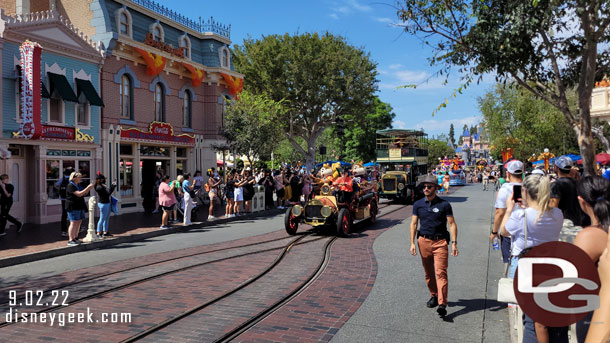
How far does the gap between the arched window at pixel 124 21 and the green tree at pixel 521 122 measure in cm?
2657

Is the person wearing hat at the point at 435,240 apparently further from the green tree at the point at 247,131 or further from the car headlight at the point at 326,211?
the green tree at the point at 247,131

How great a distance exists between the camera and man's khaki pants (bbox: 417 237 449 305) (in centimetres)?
543

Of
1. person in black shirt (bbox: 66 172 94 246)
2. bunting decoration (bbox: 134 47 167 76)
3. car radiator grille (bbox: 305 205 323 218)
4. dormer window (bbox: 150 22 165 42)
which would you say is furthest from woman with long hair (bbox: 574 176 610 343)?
dormer window (bbox: 150 22 165 42)

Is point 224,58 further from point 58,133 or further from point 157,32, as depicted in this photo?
point 58,133

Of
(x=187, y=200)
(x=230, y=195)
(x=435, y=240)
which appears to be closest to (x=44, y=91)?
(x=187, y=200)

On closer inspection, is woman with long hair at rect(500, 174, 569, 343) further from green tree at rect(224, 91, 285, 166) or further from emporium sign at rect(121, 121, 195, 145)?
green tree at rect(224, 91, 285, 166)

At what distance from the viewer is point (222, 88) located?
23625mm

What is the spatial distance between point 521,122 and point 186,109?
26619mm

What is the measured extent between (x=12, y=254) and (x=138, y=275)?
3.63 m

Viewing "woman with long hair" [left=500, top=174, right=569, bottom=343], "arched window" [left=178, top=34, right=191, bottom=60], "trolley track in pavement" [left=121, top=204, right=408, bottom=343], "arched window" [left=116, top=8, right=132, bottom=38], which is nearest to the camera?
"woman with long hair" [left=500, top=174, right=569, bottom=343]

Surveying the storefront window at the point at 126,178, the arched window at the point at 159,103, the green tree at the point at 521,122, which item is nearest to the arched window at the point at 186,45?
the arched window at the point at 159,103

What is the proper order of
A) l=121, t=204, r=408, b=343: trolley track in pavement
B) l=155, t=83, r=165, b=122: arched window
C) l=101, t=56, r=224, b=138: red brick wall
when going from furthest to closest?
1. l=155, t=83, r=165, b=122: arched window
2. l=101, t=56, r=224, b=138: red brick wall
3. l=121, t=204, r=408, b=343: trolley track in pavement

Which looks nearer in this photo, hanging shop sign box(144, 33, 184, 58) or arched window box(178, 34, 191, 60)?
hanging shop sign box(144, 33, 184, 58)

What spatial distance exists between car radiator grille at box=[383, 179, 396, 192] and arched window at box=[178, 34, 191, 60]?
11304 millimetres
